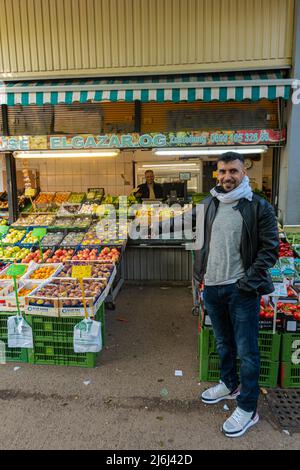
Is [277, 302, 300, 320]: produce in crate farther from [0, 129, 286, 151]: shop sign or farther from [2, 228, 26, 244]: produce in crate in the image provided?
[2, 228, 26, 244]: produce in crate

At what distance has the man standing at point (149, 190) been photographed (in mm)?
8212

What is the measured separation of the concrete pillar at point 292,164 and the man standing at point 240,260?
375 cm

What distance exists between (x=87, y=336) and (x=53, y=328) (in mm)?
430

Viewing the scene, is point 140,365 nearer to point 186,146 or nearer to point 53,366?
point 53,366

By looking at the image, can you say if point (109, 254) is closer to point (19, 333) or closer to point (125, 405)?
point (19, 333)

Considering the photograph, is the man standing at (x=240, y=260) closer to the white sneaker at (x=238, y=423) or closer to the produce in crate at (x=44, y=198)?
the white sneaker at (x=238, y=423)

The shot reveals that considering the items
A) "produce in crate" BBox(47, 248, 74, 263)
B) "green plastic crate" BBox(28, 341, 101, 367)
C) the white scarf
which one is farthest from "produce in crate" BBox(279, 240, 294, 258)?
"produce in crate" BBox(47, 248, 74, 263)

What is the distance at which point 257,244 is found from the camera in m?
2.91

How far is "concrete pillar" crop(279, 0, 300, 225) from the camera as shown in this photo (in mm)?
6055

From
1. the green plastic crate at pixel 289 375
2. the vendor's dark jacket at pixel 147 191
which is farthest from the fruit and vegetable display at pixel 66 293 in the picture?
the vendor's dark jacket at pixel 147 191

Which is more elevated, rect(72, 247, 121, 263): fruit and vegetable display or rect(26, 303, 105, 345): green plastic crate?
rect(72, 247, 121, 263): fruit and vegetable display

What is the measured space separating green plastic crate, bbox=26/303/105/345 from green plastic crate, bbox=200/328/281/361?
1393mm

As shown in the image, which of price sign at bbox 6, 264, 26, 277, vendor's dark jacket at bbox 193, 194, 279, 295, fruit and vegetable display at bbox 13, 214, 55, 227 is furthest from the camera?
fruit and vegetable display at bbox 13, 214, 55, 227
